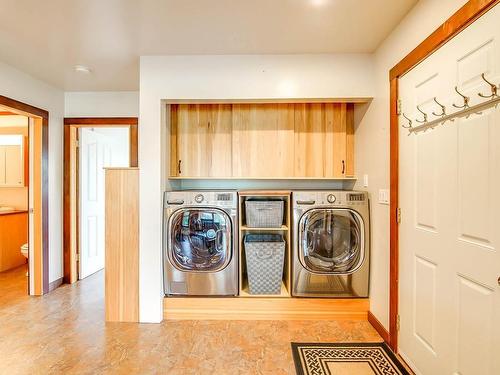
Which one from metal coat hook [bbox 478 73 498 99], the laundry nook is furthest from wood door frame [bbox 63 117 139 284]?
metal coat hook [bbox 478 73 498 99]

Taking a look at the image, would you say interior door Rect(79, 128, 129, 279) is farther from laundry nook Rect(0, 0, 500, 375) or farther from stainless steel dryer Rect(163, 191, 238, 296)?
stainless steel dryer Rect(163, 191, 238, 296)

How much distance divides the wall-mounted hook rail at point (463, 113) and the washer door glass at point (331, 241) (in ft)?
3.06

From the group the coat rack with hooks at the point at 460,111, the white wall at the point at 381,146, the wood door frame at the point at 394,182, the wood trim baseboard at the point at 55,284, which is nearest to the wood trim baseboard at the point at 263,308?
the white wall at the point at 381,146

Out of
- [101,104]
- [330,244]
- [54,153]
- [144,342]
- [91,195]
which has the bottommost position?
[144,342]

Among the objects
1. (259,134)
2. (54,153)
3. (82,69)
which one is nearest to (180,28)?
(259,134)

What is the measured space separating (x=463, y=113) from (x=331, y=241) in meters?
1.42

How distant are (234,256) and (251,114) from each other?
137 cm

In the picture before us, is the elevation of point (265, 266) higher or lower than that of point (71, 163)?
lower

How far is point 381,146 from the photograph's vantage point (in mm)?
2141

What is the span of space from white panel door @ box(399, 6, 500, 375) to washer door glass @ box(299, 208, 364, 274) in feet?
1.60

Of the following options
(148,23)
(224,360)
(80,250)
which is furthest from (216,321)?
(148,23)

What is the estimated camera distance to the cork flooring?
1812 mm

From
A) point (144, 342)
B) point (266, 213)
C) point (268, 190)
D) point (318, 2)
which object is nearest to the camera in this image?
point (318, 2)

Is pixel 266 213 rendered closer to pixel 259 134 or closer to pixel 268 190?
pixel 268 190
